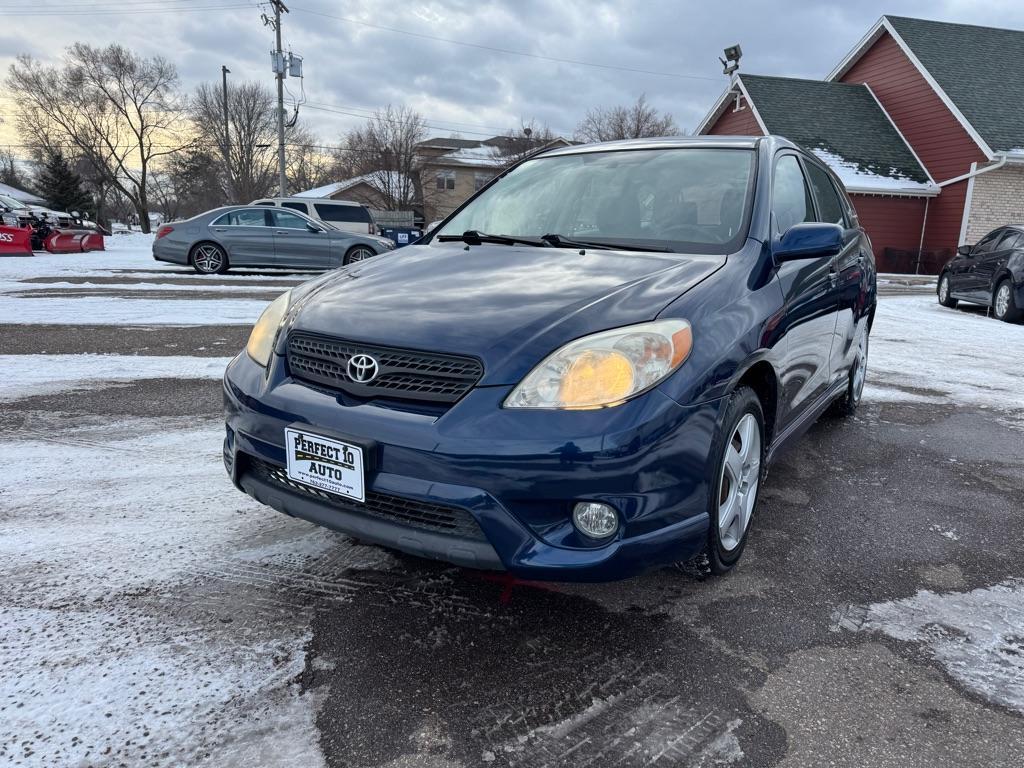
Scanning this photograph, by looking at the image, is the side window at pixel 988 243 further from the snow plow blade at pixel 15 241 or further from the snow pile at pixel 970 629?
the snow plow blade at pixel 15 241

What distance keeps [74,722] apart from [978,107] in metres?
26.4

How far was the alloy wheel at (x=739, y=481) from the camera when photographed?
8.07 feet

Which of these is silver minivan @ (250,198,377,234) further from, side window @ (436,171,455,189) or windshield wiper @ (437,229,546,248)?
side window @ (436,171,455,189)

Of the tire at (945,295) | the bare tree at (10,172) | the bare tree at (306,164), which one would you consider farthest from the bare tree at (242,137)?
the tire at (945,295)

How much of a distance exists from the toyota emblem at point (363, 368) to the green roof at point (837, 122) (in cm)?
2310

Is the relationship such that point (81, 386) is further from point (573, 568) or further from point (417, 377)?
point (573, 568)

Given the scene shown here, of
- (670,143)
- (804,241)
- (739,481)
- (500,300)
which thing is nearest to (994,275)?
(670,143)

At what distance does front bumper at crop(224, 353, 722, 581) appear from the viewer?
194cm

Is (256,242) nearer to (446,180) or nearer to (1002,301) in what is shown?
(1002,301)

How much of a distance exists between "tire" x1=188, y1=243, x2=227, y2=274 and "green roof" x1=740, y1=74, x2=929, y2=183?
17.1 meters

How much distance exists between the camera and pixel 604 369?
2.05 m

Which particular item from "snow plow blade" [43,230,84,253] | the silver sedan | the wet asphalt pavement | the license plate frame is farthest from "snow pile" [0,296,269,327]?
"snow plow blade" [43,230,84,253]

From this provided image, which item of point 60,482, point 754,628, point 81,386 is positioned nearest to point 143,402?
point 81,386

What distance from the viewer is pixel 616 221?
3.15m
